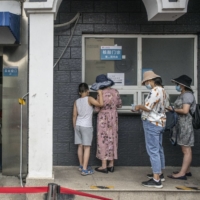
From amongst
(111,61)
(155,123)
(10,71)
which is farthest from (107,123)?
(10,71)

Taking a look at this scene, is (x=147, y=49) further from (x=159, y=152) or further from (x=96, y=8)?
(x=159, y=152)

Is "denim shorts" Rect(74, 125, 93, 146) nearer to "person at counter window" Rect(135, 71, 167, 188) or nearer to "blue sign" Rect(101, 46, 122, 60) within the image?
"person at counter window" Rect(135, 71, 167, 188)

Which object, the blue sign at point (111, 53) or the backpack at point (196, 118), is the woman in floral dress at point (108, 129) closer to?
the blue sign at point (111, 53)

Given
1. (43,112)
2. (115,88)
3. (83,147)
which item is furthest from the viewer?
(115,88)

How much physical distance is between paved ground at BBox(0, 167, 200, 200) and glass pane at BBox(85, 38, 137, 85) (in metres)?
1.66

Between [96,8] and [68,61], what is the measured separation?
3.60 feet

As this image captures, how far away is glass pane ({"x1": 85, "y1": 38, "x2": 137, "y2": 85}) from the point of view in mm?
6051

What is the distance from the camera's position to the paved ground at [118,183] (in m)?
4.59

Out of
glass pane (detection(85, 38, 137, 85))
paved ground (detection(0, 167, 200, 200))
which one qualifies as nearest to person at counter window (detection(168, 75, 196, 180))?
paved ground (detection(0, 167, 200, 200))

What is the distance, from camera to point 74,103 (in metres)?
5.65

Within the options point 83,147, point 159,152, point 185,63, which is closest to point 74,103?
point 83,147

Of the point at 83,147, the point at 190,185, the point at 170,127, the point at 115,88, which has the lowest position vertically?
the point at 190,185

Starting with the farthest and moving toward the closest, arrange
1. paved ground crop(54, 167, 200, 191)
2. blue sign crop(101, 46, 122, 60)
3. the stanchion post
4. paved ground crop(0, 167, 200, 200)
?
blue sign crop(101, 46, 122, 60), paved ground crop(54, 167, 200, 191), paved ground crop(0, 167, 200, 200), the stanchion post

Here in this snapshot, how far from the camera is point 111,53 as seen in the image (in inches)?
238
